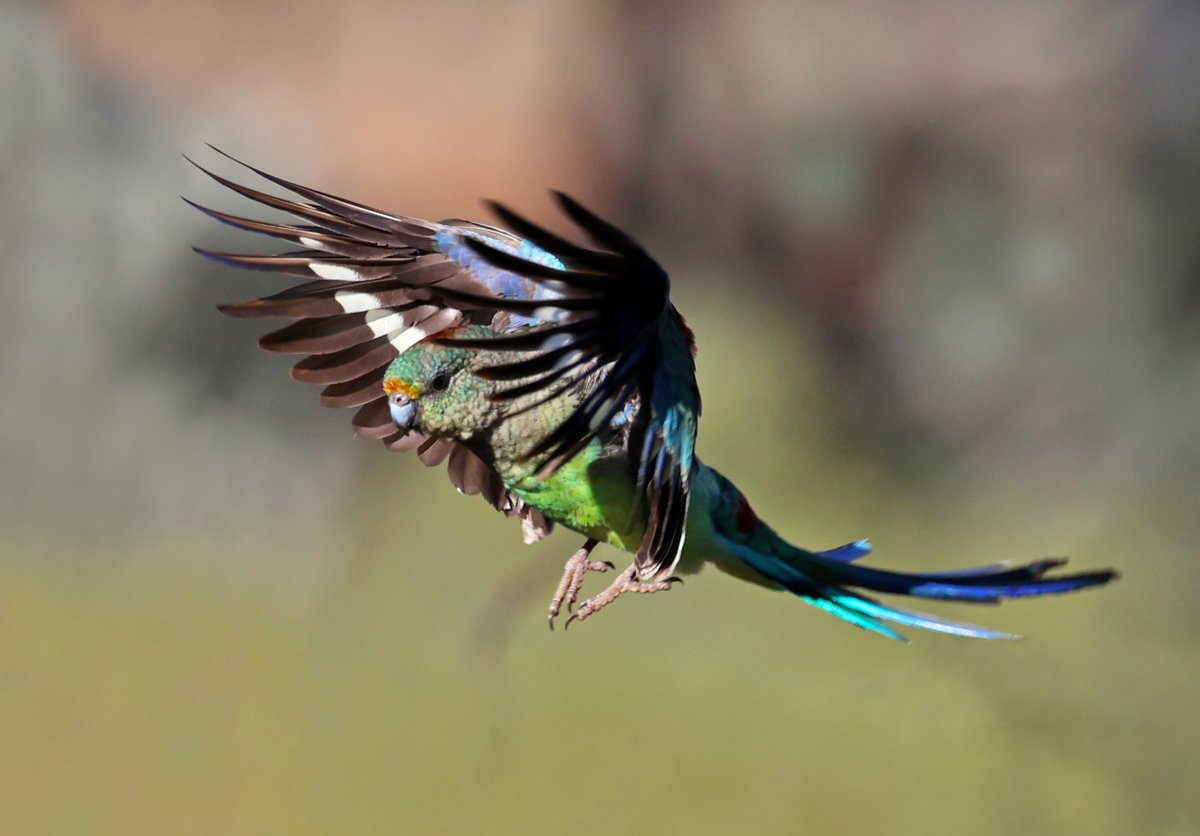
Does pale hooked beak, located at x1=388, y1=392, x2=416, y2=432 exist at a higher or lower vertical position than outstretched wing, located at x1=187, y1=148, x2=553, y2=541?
→ lower

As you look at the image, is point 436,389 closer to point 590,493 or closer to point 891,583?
point 590,493

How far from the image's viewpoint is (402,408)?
0.89 meters

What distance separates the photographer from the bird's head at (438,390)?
2.90 ft

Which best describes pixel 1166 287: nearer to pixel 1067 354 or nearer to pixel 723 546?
pixel 1067 354

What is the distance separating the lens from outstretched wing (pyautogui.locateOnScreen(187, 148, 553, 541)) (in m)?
0.96

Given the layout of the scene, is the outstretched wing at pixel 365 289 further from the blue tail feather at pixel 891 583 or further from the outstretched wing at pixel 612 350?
the blue tail feather at pixel 891 583

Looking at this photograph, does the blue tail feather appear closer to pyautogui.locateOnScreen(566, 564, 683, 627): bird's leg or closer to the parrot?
the parrot

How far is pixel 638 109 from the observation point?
9.62 ft

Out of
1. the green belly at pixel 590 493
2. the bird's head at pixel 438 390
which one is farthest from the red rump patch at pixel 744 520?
the bird's head at pixel 438 390

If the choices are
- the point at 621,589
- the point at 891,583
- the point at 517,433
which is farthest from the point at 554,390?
the point at 891,583

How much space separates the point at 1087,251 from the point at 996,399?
48 centimetres

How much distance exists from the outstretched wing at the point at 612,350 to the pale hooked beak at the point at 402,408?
12 cm

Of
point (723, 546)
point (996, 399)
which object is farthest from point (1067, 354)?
point (723, 546)

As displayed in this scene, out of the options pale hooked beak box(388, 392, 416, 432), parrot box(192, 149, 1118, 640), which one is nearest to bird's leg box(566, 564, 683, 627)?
parrot box(192, 149, 1118, 640)
